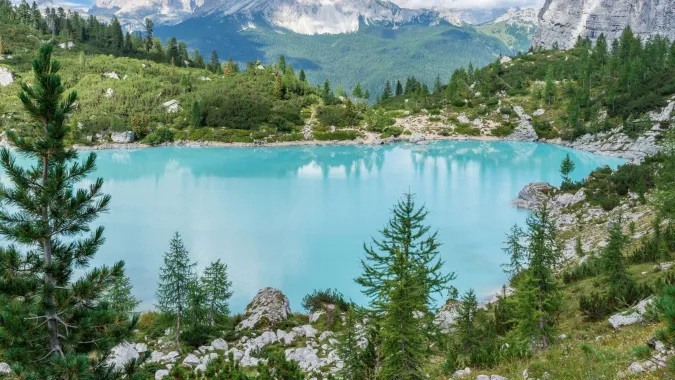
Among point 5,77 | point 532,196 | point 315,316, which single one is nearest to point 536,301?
point 315,316

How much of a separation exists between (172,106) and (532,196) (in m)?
73.4

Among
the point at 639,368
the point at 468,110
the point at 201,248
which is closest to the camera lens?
the point at 639,368

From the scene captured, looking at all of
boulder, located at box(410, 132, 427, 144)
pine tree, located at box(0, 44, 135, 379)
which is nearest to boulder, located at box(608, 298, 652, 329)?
pine tree, located at box(0, 44, 135, 379)

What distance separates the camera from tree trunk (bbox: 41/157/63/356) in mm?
6988

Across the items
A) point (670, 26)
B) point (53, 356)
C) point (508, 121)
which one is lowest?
point (53, 356)

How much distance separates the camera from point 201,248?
29.1 m

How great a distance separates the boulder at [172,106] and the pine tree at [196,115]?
763 cm

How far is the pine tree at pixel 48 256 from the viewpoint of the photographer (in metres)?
6.68

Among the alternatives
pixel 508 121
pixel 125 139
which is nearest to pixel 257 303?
pixel 125 139

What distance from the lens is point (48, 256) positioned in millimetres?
7082

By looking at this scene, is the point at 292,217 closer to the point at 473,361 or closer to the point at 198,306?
the point at 198,306

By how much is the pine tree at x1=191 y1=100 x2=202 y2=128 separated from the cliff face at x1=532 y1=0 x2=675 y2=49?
121 metres

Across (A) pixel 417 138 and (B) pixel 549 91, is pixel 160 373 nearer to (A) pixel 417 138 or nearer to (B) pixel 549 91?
(A) pixel 417 138

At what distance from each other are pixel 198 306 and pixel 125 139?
7198 centimetres
